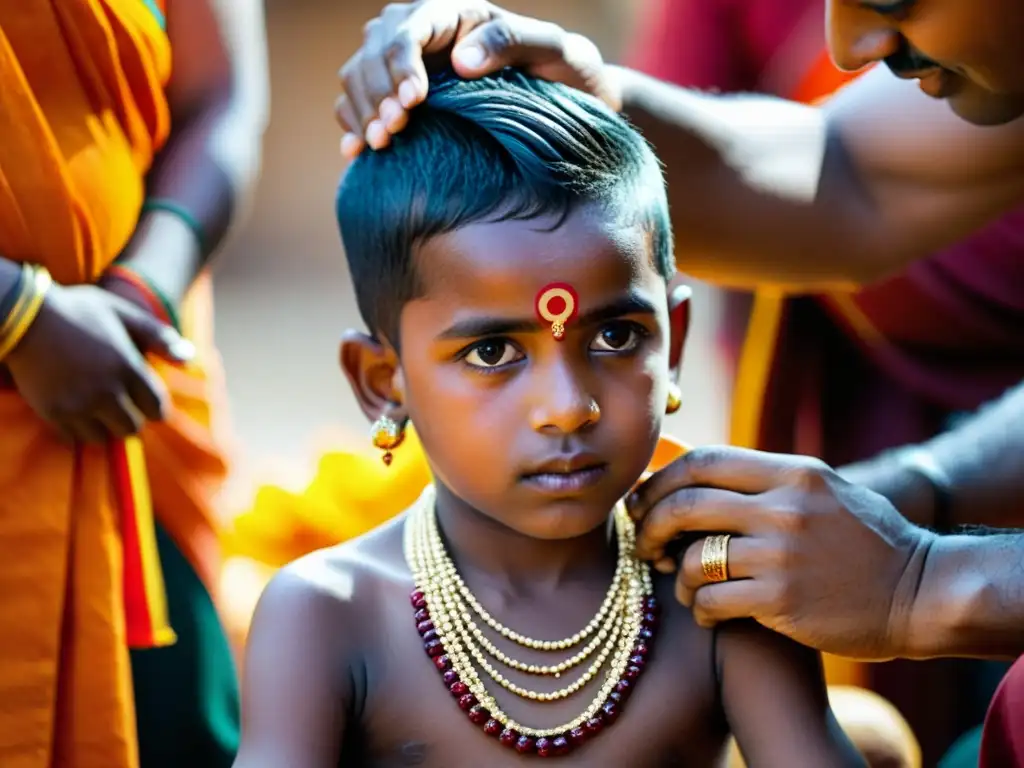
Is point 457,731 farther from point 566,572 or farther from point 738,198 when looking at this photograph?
point 738,198

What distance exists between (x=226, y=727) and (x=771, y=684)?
74 centimetres

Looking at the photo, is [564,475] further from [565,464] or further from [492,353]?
[492,353]

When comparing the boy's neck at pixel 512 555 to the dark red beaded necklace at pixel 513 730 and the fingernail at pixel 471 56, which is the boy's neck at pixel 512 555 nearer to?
the dark red beaded necklace at pixel 513 730

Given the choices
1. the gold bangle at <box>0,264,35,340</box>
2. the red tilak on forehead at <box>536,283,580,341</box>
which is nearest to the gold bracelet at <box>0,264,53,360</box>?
the gold bangle at <box>0,264,35,340</box>

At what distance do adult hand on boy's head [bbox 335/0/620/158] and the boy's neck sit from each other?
0.39 metres

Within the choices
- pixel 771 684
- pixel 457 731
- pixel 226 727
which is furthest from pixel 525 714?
pixel 226 727

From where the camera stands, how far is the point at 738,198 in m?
1.96

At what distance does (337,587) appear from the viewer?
1.42 m

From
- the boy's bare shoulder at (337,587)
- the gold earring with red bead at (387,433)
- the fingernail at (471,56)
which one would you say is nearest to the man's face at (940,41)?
the fingernail at (471,56)

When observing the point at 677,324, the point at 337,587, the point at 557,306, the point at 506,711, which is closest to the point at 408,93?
the point at 557,306

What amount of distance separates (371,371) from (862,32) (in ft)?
2.08

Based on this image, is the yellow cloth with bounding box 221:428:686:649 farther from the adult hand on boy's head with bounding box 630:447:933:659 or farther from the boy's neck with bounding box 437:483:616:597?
the adult hand on boy's head with bounding box 630:447:933:659

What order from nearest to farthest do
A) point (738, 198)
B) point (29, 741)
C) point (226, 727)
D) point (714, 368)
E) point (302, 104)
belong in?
point (29, 741) < point (226, 727) < point (738, 198) < point (714, 368) < point (302, 104)

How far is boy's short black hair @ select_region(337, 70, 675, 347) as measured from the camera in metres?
1.34
